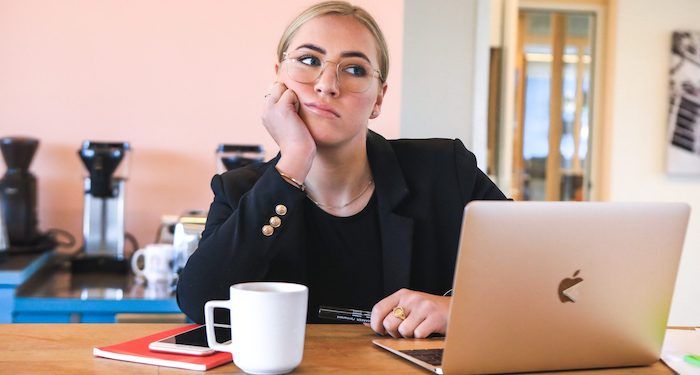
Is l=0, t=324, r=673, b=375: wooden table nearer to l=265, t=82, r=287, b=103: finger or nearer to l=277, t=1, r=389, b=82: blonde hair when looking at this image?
l=265, t=82, r=287, b=103: finger

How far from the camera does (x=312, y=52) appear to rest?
4.68 feet

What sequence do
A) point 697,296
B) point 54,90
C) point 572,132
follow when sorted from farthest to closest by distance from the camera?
point 572,132 < point 697,296 < point 54,90

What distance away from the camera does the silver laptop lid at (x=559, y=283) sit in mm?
896

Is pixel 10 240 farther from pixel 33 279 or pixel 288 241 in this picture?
A: pixel 288 241

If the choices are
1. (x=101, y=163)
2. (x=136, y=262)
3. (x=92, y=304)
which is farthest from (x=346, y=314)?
(x=101, y=163)

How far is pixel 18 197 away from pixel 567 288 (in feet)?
6.51

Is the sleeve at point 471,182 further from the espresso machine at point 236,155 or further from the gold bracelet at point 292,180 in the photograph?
the espresso machine at point 236,155

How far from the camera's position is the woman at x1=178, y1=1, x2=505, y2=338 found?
4.31 ft

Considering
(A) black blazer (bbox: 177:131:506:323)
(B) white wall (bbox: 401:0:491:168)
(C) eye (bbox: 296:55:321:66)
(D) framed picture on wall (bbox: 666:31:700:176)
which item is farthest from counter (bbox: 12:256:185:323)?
(D) framed picture on wall (bbox: 666:31:700:176)

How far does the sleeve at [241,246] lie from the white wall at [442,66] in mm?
1755

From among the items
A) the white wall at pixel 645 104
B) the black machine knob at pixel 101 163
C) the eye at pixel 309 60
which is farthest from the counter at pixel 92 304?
the white wall at pixel 645 104

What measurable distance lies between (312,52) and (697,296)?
13.4 ft

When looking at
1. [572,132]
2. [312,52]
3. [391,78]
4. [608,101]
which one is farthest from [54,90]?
[572,132]

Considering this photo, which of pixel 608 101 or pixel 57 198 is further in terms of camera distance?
pixel 608 101
